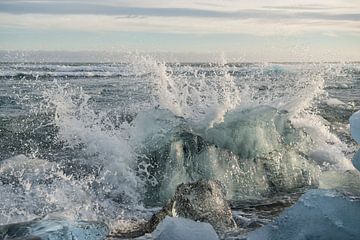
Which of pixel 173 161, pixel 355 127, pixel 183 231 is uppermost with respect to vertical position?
pixel 355 127

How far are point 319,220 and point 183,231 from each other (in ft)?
3.18

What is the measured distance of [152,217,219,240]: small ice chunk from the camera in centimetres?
373

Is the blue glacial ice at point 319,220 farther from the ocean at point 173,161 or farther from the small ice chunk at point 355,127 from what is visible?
the ocean at point 173,161

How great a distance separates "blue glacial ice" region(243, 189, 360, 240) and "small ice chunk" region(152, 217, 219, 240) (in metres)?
0.31

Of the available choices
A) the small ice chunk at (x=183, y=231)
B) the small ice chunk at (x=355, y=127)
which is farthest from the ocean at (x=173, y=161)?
the small ice chunk at (x=355, y=127)

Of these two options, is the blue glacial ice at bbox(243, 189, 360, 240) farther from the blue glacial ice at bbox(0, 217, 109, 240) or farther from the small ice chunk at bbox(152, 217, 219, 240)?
the blue glacial ice at bbox(0, 217, 109, 240)

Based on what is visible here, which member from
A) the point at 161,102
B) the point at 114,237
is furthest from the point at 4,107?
the point at 114,237

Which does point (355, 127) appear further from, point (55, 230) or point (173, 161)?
point (173, 161)

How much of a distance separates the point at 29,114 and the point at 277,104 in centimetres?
807

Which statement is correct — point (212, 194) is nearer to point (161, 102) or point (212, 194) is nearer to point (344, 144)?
point (161, 102)

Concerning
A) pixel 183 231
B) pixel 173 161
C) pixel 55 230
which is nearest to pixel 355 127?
pixel 183 231

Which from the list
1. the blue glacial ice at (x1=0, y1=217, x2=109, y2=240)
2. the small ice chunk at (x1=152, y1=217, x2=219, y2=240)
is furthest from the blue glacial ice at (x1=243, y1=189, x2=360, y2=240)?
the blue glacial ice at (x1=0, y1=217, x2=109, y2=240)

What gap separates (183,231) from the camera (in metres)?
3.76

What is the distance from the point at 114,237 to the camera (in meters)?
4.91
